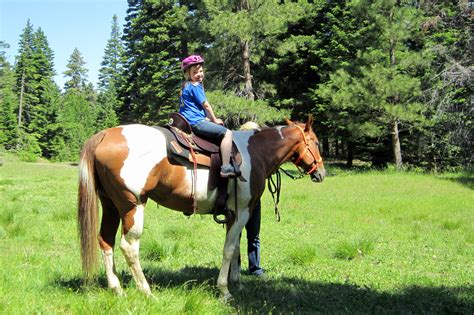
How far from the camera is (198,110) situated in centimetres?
539

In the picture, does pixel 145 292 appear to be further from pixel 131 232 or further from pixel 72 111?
pixel 72 111

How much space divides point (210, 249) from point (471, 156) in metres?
19.4

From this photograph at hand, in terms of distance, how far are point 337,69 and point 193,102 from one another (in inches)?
775

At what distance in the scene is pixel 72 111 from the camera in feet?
202

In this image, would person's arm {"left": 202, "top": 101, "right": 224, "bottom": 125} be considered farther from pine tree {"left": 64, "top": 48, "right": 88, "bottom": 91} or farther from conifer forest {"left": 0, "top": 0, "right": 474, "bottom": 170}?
pine tree {"left": 64, "top": 48, "right": 88, "bottom": 91}

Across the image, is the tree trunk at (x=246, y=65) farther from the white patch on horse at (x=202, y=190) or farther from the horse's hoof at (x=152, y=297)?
the horse's hoof at (x=152, y=297)

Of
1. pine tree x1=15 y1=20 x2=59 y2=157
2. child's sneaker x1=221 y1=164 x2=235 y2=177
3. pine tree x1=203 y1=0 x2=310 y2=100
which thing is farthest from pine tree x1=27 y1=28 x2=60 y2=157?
child's sneaker x1=221 y1=164 x2=235 y2=177

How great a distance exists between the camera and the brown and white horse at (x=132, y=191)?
15.7ft

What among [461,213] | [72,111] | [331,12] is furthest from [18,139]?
[461,213]

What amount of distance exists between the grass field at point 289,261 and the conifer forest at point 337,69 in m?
8.27

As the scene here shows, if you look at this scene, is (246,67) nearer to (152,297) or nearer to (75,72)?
(152,297)

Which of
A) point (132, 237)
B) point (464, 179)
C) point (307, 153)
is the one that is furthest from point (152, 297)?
point (464, 179)

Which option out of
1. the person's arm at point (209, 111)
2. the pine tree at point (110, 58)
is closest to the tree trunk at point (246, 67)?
the person's arm at point (209, 111)

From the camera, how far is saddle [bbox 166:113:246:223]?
16.6 ft
